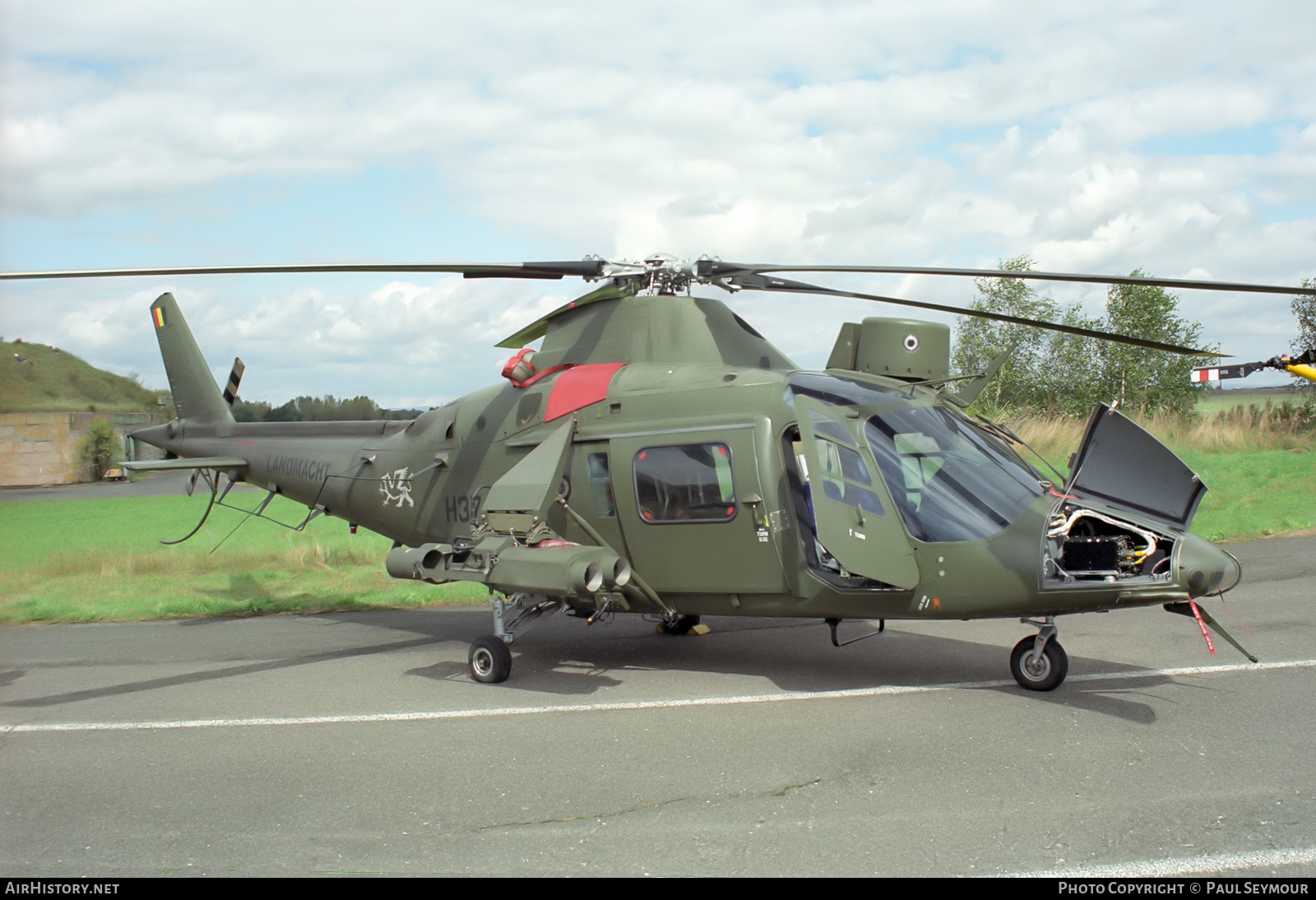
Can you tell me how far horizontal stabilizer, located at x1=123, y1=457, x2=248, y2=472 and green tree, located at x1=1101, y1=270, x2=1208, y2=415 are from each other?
75.2 ft

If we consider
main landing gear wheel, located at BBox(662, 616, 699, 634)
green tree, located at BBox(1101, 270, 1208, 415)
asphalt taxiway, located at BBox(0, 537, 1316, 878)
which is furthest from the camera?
green tree, located at BBox(1101, 270, 1208, 415)

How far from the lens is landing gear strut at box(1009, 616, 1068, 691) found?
691 cm

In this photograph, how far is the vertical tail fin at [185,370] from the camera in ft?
40.7

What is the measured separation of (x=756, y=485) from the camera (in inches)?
295

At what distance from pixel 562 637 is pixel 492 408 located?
8.47 ft

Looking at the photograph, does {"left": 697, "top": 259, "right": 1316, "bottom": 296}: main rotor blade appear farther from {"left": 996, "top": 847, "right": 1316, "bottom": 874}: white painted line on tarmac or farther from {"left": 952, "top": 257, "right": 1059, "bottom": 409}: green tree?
{"left": 952, "top": 257, "right": 1059, "bottom": 409}: green tree

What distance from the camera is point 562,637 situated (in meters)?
10.2

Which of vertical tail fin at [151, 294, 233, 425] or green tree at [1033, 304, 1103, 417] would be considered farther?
green tree at [1033, 304, 1103, 417]

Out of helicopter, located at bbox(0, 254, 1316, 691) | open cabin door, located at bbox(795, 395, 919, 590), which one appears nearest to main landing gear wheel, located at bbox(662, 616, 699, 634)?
helicopter, located at bbox(0, 254, 1316, 691)

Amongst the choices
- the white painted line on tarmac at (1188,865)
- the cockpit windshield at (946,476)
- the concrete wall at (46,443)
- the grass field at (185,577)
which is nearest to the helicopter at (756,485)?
the cockpit windshield at (946,476)

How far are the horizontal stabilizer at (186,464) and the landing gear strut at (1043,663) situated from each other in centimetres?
874

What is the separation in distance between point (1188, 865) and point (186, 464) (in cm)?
1044

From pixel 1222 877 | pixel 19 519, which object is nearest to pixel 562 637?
pixel 1222 877
